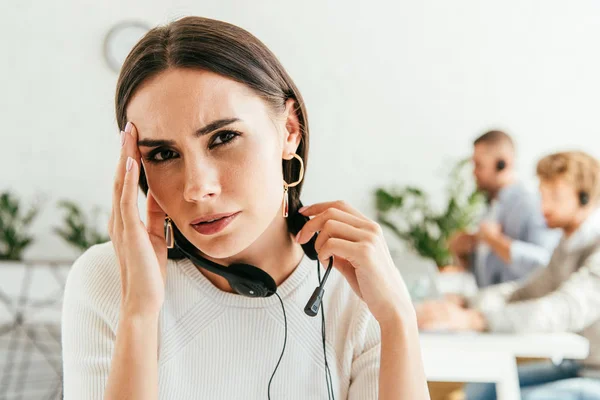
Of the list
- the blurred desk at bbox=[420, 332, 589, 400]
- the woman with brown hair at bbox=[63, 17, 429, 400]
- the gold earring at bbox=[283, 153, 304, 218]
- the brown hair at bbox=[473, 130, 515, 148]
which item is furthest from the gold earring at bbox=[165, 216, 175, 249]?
the brown hair at bbox=[473, 130, 515, 148]

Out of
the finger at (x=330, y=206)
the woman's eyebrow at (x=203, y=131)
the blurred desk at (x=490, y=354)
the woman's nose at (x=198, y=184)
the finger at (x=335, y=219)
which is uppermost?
the woman's eyebrow at (x=203, y=131)

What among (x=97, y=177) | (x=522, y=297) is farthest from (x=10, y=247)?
(x=522, y=297)

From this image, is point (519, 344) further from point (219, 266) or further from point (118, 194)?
point (118, 194)

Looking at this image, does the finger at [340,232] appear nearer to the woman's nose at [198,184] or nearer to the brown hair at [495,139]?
the woman's nose at [198,184]

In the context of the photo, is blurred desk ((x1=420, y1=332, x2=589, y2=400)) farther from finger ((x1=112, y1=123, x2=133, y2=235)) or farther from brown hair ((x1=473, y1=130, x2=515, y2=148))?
brown hair ((x1=473, y1=130, x2=515, y2=148))

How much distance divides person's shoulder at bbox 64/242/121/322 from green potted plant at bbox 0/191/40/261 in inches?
99.1

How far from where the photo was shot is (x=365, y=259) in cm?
98

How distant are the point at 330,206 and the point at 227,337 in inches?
12.6

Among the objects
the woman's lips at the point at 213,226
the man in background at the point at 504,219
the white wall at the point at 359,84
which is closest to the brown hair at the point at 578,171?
the man in background at the point at 504,219

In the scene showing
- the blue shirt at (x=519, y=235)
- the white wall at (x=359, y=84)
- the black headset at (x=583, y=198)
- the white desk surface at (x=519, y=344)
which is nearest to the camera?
the white desk surface at (x=519, y=344)

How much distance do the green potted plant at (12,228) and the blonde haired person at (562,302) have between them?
7.82ft

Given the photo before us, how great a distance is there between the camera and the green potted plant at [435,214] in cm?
336

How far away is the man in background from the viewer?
304 centimetres

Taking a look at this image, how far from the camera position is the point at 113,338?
3.34ft
